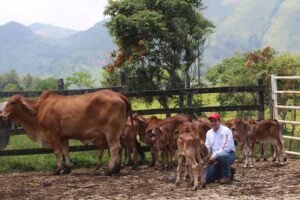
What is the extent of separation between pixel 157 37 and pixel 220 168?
702 inches

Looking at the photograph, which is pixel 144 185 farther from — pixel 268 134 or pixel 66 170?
pixel 268 134

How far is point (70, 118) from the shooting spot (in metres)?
11.4

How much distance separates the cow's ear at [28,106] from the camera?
11484mm

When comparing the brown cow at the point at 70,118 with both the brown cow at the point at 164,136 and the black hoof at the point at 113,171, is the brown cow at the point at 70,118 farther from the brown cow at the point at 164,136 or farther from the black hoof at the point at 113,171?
the brown cow at the point at 164,136

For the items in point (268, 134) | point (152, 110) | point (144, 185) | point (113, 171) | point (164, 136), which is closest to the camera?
point (144, 185)

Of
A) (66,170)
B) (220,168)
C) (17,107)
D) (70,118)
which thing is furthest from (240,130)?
(17,107)

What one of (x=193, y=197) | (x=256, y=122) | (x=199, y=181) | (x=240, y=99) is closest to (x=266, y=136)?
(x=256, y=122)

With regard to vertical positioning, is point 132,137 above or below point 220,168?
above

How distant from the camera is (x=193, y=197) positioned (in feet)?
27.6

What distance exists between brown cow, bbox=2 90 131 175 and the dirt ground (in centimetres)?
62

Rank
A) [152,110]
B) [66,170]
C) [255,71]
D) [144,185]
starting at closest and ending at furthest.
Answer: [144,185], [66,170], [152,110], [255,71]

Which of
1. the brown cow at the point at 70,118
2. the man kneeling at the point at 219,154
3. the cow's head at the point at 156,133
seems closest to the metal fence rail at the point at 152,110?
the brown cow at the point at 70,118

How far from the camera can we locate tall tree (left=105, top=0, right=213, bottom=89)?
86.8 feet

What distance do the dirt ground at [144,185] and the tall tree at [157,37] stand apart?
15.2 m
